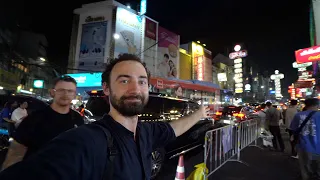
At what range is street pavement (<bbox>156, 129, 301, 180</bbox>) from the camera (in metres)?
5.14

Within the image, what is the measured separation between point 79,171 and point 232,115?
13139mm

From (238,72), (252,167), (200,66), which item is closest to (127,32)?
(200,66)

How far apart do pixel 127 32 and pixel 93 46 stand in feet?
12.8

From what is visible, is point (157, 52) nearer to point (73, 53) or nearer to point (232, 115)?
point (73, 53)

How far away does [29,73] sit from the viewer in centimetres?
3647

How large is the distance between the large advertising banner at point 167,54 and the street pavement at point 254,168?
17622 mm

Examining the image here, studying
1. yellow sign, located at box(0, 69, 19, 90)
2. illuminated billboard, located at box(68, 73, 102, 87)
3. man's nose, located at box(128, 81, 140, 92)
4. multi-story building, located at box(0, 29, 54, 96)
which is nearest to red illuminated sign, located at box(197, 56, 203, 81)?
illuminated billboard, located at box(68, 73, 102, 87)

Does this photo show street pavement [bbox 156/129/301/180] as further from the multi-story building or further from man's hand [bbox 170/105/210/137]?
the multi-story building

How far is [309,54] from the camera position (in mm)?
12508

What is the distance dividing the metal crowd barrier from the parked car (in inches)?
36.9

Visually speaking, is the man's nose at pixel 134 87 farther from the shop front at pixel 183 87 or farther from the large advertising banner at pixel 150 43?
the large advertising banner at pixel 150 43

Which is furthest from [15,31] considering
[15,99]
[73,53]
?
[15,99]

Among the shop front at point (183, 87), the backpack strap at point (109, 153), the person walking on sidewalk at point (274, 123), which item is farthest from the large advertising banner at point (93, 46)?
the backpack strap at point (109, 153)

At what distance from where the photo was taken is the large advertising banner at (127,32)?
19828mm
